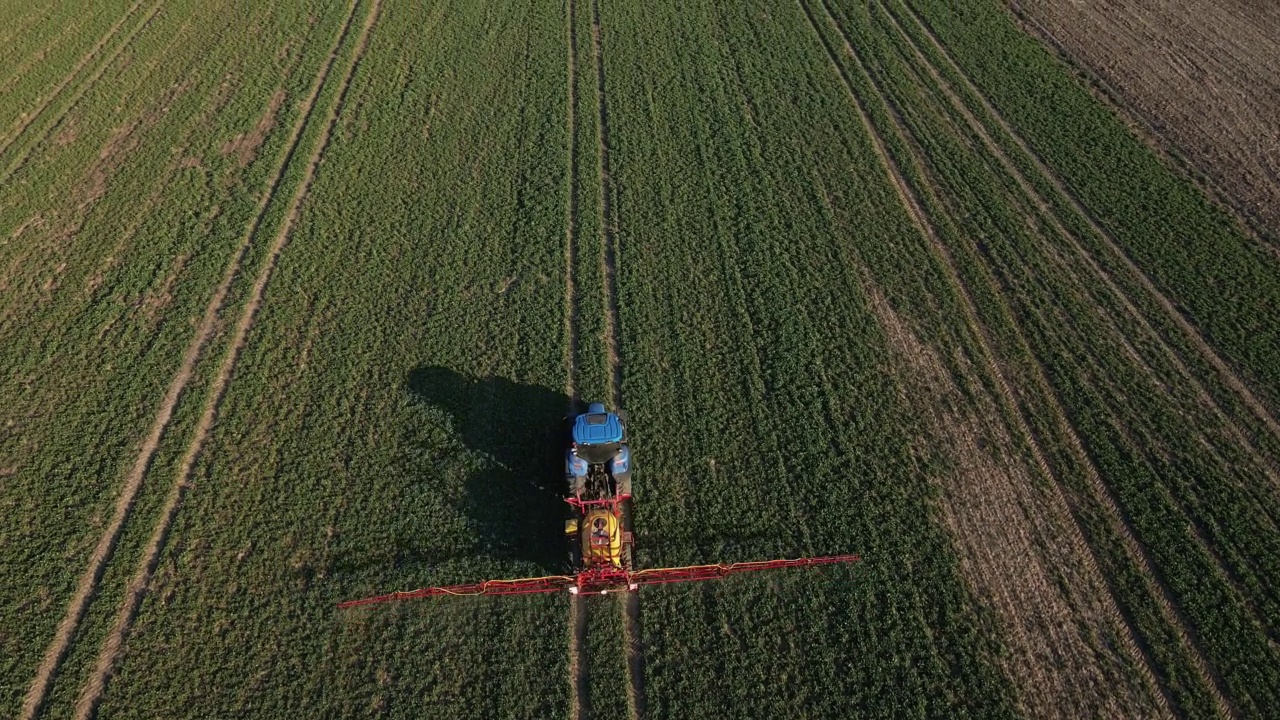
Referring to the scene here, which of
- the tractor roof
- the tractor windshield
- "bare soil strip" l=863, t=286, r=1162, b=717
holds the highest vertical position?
the tractor roof

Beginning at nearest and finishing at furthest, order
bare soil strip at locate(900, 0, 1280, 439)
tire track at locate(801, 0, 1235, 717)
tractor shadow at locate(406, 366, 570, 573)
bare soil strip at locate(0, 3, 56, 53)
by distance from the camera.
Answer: tire track at locate(801, 0, 1235, 717), tractor shadow at locate(406, 366, 570, 573), bare soil strip at locate(900, 0, 1280, 439), bare soil strip at locate(0, 3, 56, 53)

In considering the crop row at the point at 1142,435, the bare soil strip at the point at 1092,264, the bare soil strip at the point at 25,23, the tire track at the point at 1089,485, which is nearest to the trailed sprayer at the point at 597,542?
the tire track at the point at 1089,485

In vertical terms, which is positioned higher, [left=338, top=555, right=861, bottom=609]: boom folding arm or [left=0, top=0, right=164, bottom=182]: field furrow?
[left=0, top=0, right=164, bottom=182]: field furrow

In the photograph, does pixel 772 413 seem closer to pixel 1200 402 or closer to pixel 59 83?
pixel 1200 402

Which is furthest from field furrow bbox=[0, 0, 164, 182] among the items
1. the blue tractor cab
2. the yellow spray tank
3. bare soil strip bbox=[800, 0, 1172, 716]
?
bare soil strip bbox=[800, 0, 1172, 716]

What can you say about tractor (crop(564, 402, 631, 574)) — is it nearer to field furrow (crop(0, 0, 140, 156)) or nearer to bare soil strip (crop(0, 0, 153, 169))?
bare soil strip (crop(0, 0, 153, 169))

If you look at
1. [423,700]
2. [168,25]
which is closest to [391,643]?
[423,700]

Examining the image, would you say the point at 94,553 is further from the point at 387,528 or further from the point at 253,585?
the point at 387,528
